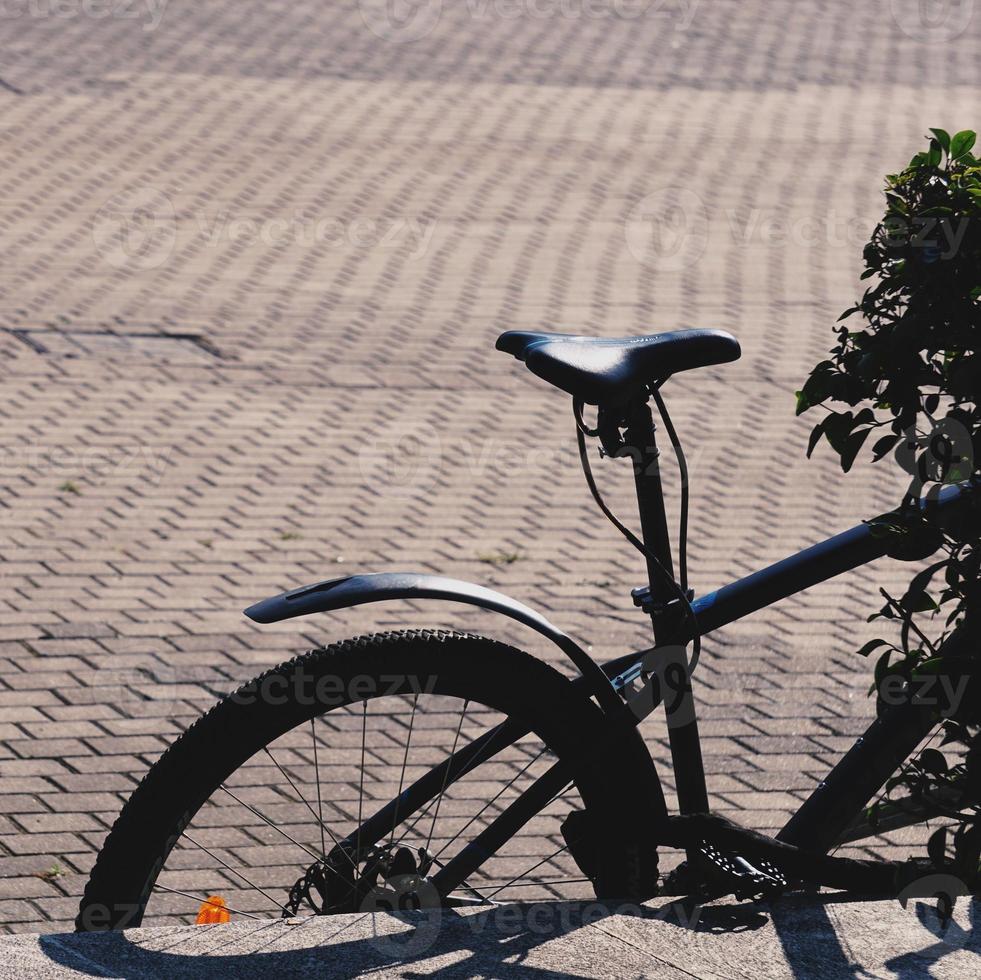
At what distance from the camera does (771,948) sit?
290 cm

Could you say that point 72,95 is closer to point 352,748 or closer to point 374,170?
point 374,170

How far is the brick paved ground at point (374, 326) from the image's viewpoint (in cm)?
548

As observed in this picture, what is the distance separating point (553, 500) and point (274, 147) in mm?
7680
